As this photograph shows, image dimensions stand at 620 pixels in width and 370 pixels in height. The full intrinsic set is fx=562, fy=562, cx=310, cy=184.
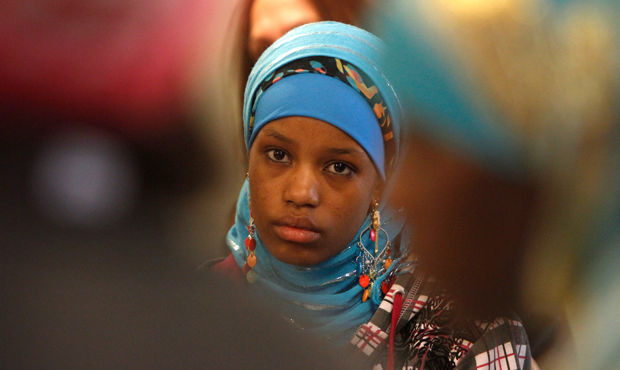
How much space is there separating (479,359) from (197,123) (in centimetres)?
40

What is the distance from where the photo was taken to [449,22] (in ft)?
1.08

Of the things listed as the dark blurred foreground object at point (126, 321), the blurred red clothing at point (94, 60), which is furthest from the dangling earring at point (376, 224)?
the dark blurred foreground object at point (126, 321)

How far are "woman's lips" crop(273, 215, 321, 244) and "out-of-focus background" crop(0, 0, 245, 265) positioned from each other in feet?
0.35

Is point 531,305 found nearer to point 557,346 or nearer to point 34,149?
point 557,346

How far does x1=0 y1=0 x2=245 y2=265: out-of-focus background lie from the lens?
150mm

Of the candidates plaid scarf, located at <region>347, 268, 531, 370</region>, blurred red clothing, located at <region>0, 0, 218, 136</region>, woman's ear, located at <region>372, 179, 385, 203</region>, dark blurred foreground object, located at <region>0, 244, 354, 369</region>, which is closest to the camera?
dark blurred foreground object, located at <region>0, 244, 354, 369</region>

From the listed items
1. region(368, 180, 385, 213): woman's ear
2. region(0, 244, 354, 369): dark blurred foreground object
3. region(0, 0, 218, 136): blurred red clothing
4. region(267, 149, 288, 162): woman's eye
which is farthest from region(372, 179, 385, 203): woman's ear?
region(0, 244, 354, 369): dark blurred foreground object

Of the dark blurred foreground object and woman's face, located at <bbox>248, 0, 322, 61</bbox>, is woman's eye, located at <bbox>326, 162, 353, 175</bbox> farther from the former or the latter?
the dark blurred foreground object

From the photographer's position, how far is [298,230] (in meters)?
0.57

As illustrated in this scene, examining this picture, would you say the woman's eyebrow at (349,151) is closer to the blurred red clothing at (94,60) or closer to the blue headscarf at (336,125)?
the blue headscarf at (336,125)

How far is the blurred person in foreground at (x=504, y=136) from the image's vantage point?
0.31 meters

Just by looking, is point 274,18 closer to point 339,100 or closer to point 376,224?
point 339,100

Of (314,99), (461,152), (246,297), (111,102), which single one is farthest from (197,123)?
(246,297)

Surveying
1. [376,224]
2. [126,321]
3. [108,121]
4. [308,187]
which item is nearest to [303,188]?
[308,187]
